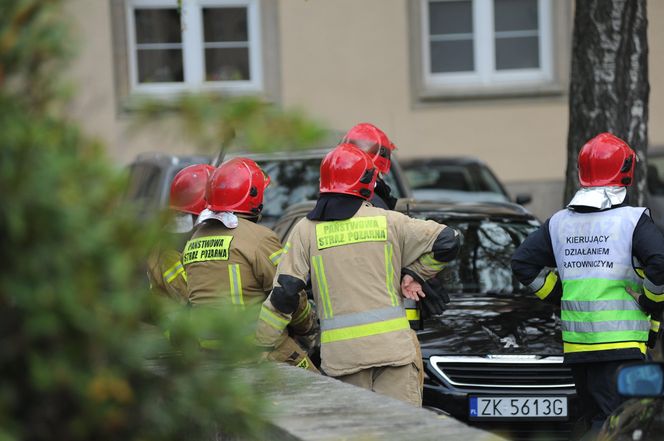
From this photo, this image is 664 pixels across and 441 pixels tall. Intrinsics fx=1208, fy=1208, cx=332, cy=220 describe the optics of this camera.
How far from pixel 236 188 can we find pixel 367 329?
3.31 ft

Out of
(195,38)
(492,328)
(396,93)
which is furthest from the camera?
(195,38)

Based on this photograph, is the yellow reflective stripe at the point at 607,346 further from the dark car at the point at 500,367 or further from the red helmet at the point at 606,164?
the red helmet at the point at 606,164

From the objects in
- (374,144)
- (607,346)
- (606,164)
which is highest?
(374,144)

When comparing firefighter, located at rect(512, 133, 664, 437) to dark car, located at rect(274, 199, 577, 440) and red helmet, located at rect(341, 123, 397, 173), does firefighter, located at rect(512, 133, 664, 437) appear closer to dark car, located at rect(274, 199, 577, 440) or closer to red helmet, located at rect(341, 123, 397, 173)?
dark car, located at rect(274, 199, 577, 440)

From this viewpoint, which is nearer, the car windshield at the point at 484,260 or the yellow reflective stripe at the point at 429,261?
the yellow reflective stripe at the point at 429,261

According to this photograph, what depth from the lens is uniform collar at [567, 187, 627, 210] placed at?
557 centimetres

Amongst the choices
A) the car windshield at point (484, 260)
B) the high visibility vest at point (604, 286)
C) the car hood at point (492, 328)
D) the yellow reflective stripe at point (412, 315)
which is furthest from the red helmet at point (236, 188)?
the car windshield at point (484, 260)

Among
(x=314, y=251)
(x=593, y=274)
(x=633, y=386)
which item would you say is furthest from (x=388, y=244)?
(x=633, y=386)

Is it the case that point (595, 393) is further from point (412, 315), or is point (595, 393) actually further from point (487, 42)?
point (487, 42)

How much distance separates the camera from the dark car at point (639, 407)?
3289mm

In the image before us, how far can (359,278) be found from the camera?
206 inches

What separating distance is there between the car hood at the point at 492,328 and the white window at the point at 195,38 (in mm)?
10267

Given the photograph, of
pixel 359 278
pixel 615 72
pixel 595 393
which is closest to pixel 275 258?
pixel 359 278

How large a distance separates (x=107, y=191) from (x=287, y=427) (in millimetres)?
1462
